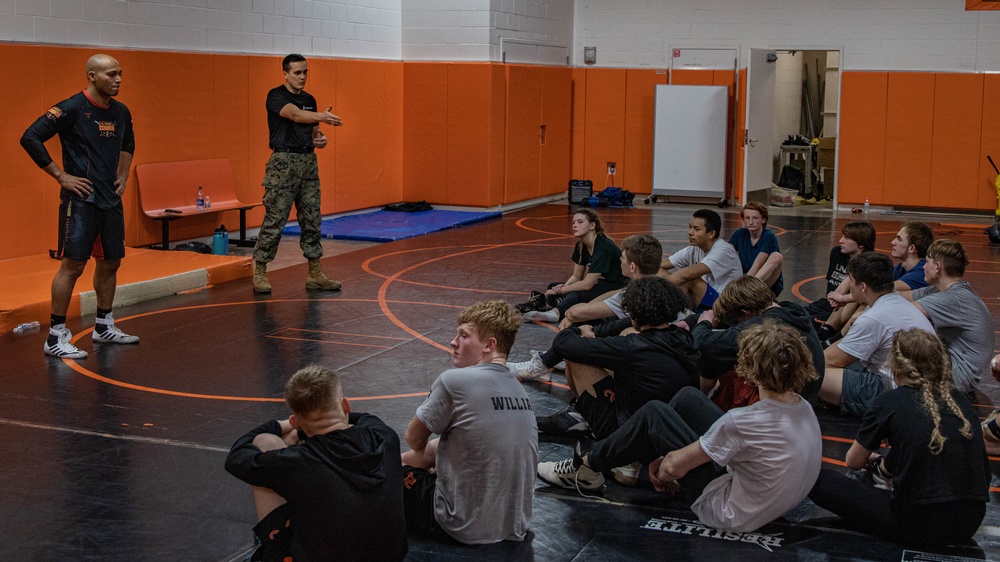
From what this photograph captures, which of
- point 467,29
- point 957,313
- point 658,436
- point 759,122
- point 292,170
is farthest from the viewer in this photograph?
point 759,122

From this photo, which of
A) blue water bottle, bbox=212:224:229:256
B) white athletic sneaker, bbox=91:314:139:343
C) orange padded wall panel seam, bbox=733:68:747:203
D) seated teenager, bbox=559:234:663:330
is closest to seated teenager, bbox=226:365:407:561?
seated teenager, bbox=559:234:663:330

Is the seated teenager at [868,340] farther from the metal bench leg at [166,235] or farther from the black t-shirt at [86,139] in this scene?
the metal bench leg at [166,235]

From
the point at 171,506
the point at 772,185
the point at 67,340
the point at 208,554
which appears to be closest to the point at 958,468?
the point at 208,554

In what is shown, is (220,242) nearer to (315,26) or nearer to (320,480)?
(315,26)

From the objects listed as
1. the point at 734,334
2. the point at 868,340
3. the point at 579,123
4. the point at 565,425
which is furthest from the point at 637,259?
the point at 579,123

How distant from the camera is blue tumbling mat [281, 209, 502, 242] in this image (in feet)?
47.5

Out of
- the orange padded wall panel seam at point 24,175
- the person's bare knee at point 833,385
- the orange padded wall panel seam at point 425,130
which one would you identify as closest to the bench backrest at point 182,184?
the orange padded wall panel seam at point 24,175

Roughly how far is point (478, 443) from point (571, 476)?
3.45 ft

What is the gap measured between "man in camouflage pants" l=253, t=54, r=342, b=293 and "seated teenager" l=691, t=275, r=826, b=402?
5.48 metres

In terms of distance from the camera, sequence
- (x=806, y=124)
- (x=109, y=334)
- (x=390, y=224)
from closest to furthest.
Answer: (x=109, y=334)
(x=390, y=224)
(x=806, y=124)

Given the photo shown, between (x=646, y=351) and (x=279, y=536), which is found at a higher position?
(x=646, y=351)

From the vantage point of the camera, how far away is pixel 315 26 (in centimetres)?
1522

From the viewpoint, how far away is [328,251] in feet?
44.1

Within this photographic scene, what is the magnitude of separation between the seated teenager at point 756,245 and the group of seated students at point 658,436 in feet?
7.49
